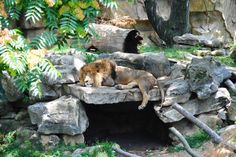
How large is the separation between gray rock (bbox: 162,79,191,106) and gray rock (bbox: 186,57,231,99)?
11 centimetres

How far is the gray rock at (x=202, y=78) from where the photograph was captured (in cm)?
858

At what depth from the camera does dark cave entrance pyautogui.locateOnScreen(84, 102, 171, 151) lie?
9.70m

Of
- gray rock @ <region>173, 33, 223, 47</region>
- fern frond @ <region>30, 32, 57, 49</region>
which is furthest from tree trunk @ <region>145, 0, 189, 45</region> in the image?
fern frond @ <region>30, 32, 57, 49</region>

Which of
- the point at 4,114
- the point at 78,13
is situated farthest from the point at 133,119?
A: the point at 78,13

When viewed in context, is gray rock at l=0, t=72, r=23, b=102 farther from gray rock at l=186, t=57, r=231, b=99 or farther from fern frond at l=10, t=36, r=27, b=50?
fern frond at l=10, t=36, r=27, b=50

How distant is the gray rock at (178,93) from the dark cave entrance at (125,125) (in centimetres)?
Answer: 100

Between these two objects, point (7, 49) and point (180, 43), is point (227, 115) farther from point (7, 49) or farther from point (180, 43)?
point (7, 49)

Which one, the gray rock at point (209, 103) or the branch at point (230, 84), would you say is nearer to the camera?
the gray rock at point (209, 103)

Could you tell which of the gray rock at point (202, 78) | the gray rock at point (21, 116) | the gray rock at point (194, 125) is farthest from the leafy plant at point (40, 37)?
the gray rock at point (21, 116)

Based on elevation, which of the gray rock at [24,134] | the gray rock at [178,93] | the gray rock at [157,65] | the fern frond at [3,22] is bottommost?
the gray rock at [24,134]

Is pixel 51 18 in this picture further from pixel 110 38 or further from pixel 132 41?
pixel 132 41

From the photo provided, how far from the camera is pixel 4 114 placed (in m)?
9.88

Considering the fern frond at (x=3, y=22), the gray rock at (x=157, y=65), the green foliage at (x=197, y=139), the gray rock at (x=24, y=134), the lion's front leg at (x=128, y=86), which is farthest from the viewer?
the gray rock at (x=157, y=65)

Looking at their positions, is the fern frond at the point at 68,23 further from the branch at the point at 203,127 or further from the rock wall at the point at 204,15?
the rock wall at the point at 204,15
